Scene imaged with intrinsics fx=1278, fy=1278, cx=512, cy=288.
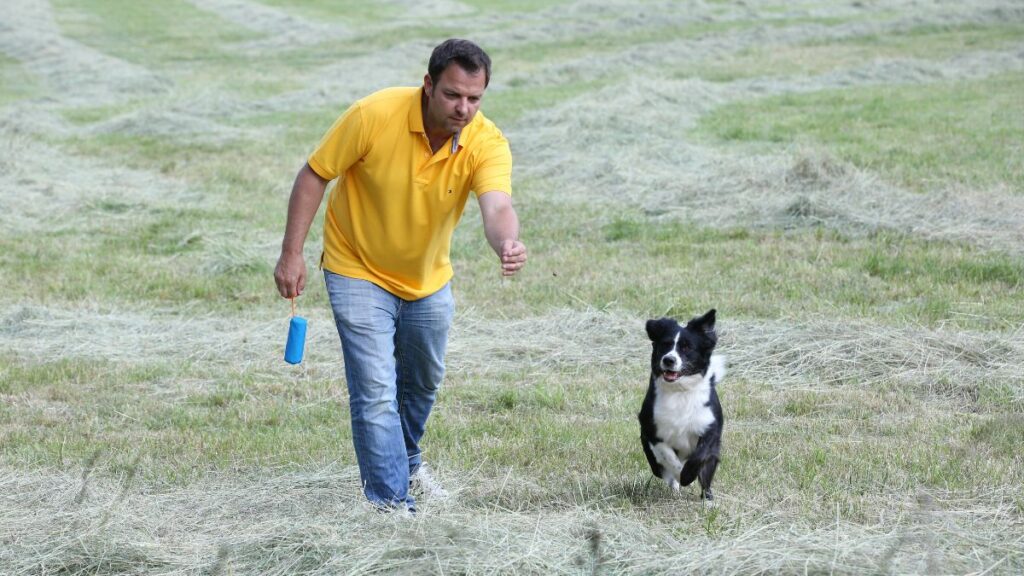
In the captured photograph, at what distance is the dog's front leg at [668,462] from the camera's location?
18.6ft

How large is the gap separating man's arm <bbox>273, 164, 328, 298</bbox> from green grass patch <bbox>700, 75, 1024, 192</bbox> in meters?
9.17

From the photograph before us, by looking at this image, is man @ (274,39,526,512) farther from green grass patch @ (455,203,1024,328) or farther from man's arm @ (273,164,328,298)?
green grass patch @ (455,203,1024,328)

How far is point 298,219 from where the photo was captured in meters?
5.29

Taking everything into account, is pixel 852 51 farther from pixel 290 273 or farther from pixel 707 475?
pixel 290 273

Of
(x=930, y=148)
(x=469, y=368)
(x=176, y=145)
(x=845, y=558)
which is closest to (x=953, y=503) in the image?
(x=845, y=558)

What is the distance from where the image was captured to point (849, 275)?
32.8ft

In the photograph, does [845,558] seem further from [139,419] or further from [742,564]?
[139,419]

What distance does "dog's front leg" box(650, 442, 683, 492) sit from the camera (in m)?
5.68

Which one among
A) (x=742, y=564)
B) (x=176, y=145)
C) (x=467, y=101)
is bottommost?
(x=176, y=145)

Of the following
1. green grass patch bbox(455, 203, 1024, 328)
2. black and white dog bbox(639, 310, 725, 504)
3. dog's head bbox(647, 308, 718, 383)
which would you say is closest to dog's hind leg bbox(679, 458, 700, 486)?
black and white dog bbox(639, 310, 725, 504)

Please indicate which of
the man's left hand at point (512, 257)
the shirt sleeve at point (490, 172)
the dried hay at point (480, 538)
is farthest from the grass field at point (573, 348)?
the shirt sleeve at point (490, 172)

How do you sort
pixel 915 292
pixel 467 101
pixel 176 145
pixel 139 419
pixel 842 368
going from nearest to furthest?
1. pixel 467 101
2. pixel 139 419
3. pixel 842 368
4. pixel 915 292
5. pixel 176 145

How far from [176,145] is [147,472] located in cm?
1294

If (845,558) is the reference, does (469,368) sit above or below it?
below
